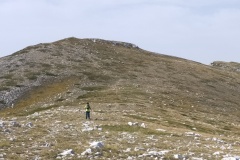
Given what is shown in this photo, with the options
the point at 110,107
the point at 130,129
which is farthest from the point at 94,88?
Result: the point at 130,129

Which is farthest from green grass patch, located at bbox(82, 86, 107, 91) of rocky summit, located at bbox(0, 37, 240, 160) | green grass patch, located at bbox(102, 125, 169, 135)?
green grass patch, located at bbox(102, 125, 169, 135)

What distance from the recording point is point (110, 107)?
5112 centimetres

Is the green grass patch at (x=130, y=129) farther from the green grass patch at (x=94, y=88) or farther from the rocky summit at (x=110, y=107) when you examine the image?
the green grass patch at (x=94, y=88)

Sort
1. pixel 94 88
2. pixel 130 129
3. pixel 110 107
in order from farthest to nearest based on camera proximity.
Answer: pixel 94 88 → pixel 110 107 → pixel 130 129

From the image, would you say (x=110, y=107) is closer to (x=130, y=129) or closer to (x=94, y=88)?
(x=130, y=129)

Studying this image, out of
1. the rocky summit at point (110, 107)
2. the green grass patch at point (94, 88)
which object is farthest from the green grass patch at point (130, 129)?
the green grass patch at point (94, 88)

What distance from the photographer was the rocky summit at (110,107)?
876 inches

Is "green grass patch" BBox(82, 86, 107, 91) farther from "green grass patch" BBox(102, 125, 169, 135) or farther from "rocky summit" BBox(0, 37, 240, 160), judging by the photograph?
"green grass patch" BBox(102, 125, 169, 135)

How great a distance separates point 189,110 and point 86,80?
2613 centimetres

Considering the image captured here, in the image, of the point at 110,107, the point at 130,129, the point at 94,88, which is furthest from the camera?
the point at 94,88

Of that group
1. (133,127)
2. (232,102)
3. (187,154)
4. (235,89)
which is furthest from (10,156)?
(235,89)

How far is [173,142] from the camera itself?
1023 inches

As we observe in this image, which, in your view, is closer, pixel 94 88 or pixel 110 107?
pixel 110 107

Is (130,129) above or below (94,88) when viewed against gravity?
below
